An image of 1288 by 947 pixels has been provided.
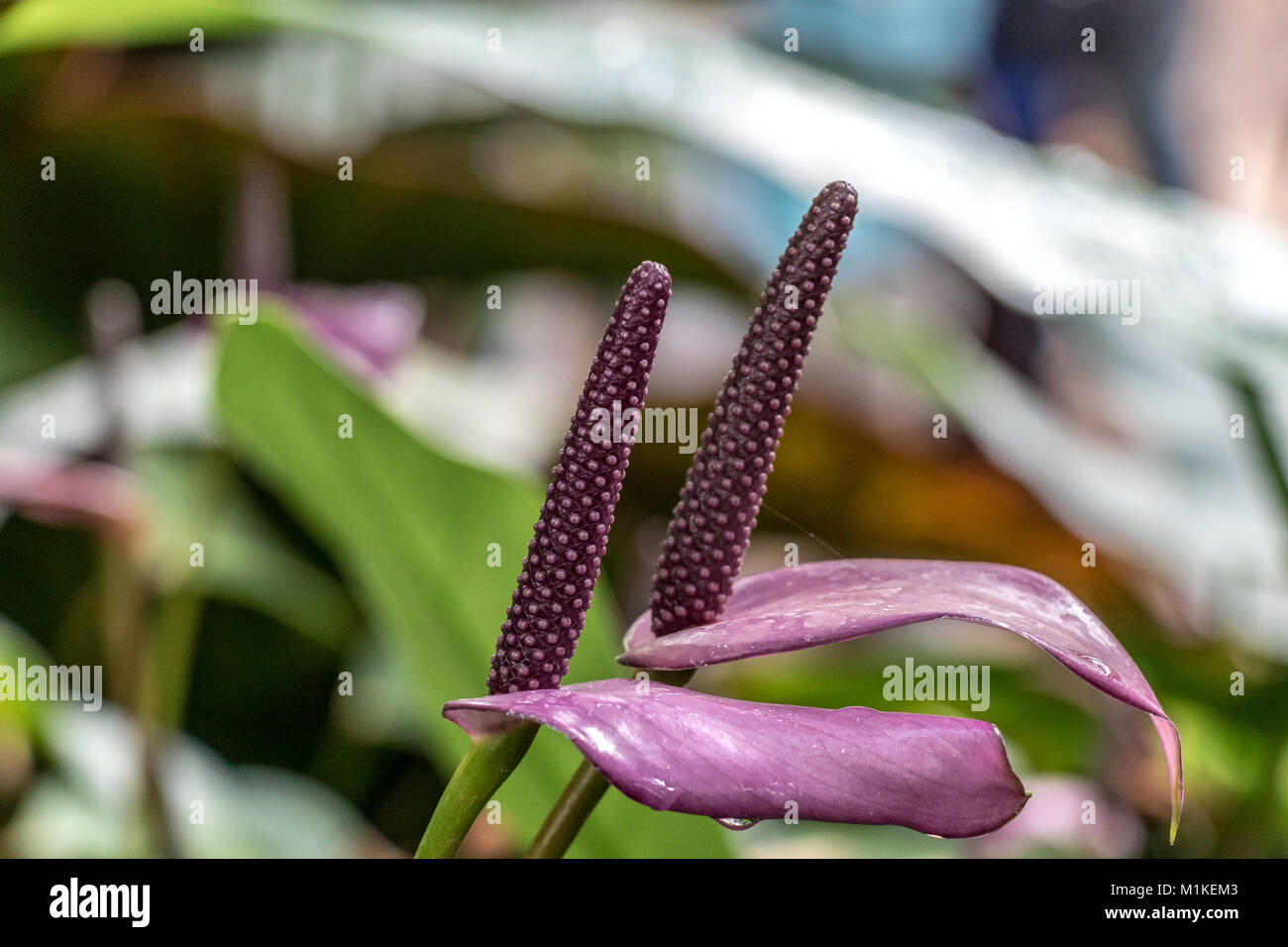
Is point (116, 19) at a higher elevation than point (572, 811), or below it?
higher

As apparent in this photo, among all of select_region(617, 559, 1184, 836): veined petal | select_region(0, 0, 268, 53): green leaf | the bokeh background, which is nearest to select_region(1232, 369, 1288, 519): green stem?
the bokeh background

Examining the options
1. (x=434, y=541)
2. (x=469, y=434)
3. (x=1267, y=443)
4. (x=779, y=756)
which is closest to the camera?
(x=779, y=756)

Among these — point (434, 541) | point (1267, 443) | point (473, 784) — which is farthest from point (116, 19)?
point (1267, 443)

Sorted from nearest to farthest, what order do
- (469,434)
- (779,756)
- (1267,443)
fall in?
(779,756) → (1267,443) → (469,434)

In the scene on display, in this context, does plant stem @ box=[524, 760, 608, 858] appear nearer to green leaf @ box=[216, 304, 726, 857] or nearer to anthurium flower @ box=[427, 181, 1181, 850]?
anthurium flower @ box=[427, 181, 1181, 850]

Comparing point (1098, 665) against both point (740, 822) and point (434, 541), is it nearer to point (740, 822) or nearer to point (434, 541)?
point (740, 822)

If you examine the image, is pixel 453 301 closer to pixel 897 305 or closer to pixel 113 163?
pixel 113 163
